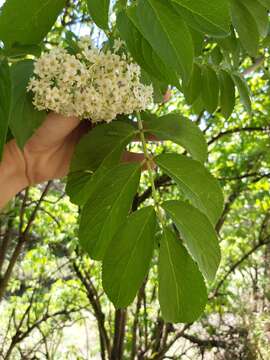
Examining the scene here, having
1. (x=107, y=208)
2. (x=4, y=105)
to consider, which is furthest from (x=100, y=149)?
(x=4, y=105)

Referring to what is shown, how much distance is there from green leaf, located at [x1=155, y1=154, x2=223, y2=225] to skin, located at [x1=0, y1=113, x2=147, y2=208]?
11cm

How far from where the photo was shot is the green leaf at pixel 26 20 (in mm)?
574

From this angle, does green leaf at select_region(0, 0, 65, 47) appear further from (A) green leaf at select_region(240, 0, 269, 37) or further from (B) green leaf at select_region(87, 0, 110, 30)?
(A) green leaf at select_region(240, 0, 269, 37)

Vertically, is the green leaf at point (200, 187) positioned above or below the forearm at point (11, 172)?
below

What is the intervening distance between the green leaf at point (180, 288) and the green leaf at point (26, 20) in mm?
354

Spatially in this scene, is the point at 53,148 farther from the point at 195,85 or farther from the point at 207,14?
the point at 207,14

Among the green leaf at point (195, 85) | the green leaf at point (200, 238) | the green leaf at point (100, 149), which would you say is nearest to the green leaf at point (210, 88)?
the green leaf at point (195, 85)

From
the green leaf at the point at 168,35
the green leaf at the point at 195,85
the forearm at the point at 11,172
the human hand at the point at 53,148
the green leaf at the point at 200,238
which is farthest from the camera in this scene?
the green leaf at the point at 195,85

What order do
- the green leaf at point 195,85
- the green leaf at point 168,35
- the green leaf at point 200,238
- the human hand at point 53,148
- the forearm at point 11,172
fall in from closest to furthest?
the green leaf at point 168,35 < the green leaf at point 200,238 < the human hand at point 53,148 < the forearm at point 11,172 < the green leaf at point 195,85

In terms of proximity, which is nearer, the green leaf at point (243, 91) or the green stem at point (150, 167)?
the green stem at point (150, 167)

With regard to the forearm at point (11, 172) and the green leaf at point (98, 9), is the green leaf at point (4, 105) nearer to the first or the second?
the green leaf at point (98, 9)

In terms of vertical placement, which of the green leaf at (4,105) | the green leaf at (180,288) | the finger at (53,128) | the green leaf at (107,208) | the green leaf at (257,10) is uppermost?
the green leaf at (257,10)

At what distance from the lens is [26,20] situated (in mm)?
587

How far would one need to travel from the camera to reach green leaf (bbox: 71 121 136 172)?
2.37ft
